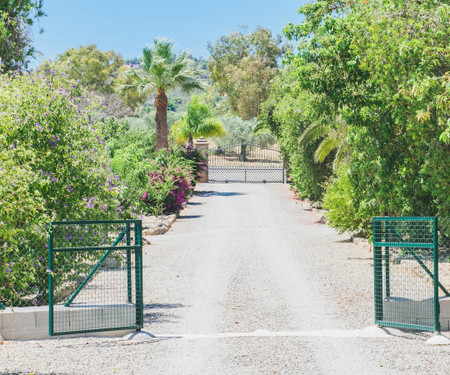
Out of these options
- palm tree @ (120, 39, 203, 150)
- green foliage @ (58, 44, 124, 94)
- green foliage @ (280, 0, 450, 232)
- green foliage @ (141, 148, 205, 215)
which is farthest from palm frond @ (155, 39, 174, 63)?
green foliage @ (58, 44, 124, 94)

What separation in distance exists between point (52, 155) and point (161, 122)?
22621 millimetres

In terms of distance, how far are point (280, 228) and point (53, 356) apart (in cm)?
1465

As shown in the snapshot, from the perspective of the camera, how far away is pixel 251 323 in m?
9.54

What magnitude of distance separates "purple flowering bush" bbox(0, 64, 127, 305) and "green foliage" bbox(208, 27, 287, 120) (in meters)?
60.3

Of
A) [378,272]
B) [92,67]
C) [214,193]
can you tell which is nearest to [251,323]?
[378,272]

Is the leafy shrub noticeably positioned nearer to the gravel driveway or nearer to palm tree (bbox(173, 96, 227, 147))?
the gravel driveway

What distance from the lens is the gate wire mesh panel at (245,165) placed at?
4509cm

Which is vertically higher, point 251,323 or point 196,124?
point 196,124

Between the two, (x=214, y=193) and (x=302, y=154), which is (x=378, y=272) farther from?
(x=214, y=193)

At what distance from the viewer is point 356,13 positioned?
497 inches

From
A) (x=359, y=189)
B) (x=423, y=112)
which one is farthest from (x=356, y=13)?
(x=359, y=189)

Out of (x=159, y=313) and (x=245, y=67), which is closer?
(x=159, y=313)

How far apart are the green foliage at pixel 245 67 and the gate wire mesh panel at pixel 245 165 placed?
11445mm

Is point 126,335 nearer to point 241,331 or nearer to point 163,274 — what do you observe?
point 241,331
